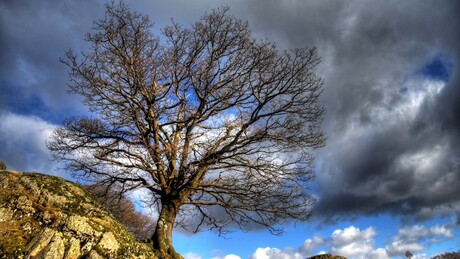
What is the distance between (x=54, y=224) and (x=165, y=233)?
14.6ft

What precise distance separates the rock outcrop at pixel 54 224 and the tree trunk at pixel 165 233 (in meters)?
1.59

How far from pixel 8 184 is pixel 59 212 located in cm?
150

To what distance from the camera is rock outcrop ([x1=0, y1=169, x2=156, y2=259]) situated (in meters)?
6.08

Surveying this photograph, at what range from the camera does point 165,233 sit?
10570 millimetres

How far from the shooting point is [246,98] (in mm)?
12203

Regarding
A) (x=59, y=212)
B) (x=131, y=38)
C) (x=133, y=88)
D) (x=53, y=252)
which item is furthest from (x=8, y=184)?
(x=131, y=38)

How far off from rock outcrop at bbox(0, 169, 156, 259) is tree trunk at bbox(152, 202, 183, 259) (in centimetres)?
159

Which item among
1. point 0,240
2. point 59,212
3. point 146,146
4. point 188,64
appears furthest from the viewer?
point 188,64

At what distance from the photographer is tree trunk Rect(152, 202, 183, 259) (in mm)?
9961

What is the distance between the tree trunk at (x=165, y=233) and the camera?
996cm

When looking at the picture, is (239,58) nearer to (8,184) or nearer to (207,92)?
(207,92)

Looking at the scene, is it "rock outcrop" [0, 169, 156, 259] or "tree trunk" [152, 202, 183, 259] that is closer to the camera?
"rock outcrop" [0, 169, 156, 259]

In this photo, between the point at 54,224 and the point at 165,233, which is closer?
the point at 54,224

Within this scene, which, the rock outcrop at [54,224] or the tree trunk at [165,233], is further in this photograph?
the tree trunk at [165,233]
